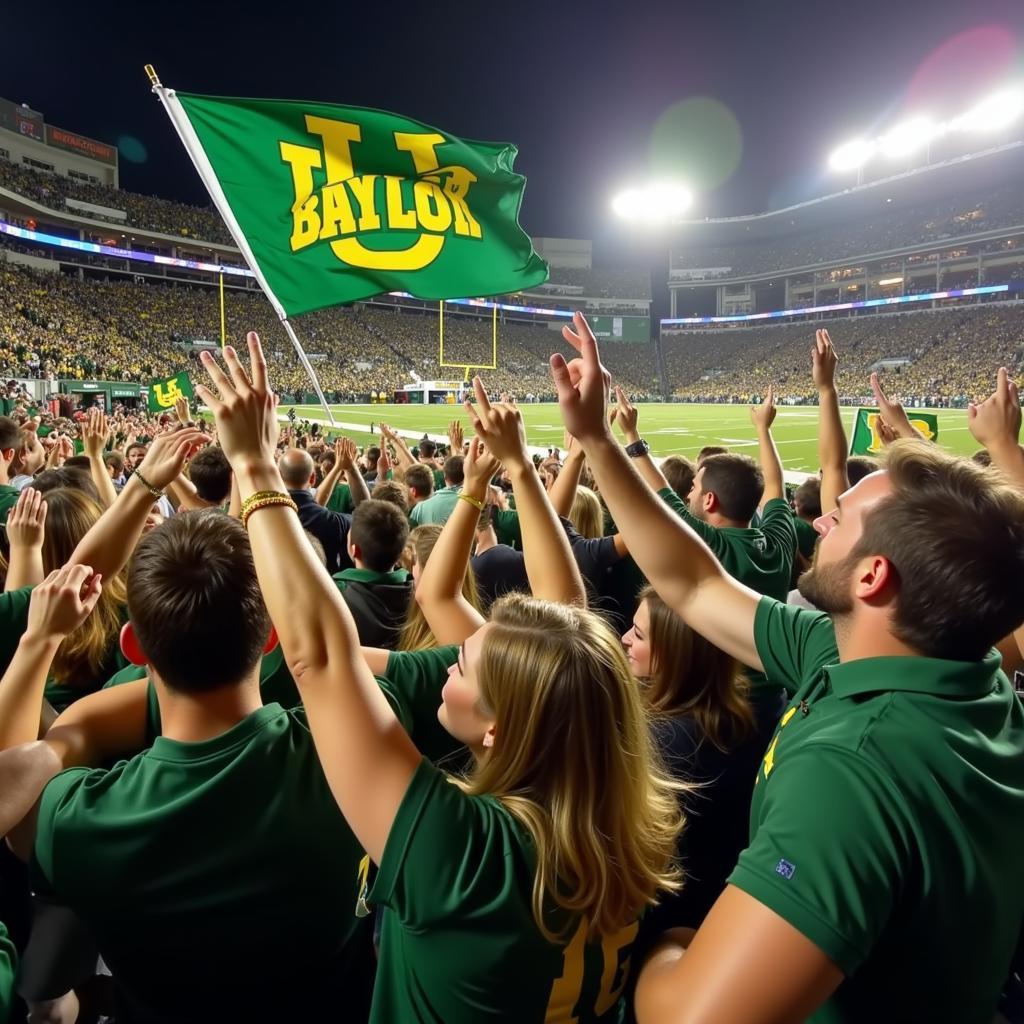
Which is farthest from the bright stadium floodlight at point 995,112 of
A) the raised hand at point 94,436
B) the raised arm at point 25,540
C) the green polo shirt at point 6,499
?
the raised arm at point 25,540

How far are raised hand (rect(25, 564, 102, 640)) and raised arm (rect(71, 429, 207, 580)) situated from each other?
36 centimetres

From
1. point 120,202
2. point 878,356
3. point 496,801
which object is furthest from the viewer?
point 878,356

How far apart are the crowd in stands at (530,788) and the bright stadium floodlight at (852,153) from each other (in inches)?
3365

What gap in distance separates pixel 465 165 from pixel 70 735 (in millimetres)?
5616

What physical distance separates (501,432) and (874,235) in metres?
92.6

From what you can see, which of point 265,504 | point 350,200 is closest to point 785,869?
point 265,504

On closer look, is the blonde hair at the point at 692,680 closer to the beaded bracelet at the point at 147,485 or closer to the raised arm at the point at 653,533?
the raised arm at the point at 653,533

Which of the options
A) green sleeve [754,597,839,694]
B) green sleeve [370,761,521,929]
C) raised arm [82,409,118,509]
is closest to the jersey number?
green sleeve [370,761,521,929]

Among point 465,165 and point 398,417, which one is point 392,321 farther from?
point 465,165

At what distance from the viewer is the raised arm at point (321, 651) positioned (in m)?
1.18

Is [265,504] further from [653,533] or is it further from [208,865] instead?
[653,533]

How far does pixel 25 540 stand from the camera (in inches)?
103

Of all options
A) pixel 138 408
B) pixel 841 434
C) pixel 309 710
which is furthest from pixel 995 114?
pixel 309 710

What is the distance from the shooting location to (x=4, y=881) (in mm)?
2395
